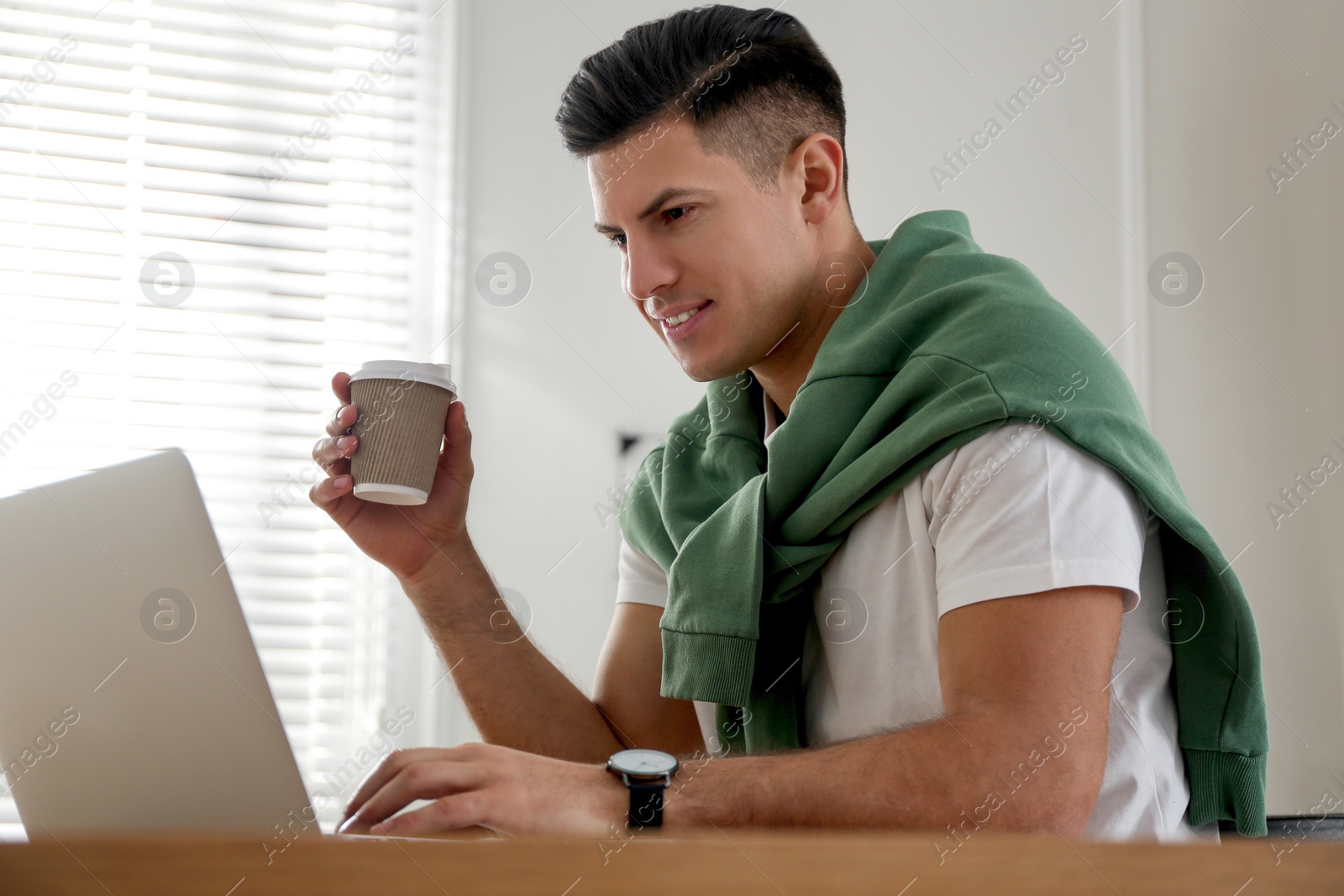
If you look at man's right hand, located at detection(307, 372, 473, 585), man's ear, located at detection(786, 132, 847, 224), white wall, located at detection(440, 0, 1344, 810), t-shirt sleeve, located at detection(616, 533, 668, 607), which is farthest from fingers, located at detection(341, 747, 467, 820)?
white wall, located at detection(440, 0, 1344, 810)

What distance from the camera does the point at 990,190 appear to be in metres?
2.27

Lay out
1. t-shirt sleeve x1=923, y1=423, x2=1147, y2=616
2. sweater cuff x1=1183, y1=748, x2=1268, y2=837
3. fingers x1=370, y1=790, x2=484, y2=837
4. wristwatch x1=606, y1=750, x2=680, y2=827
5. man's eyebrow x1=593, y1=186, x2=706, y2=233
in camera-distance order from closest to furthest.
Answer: fingers x1=370, y1=790, x2=484, y2=837 → wristwatch x1=606, y1=750, x2=680, y2=827 → t-shirt sleeve x1=923, y1=423, x2=1147, y2=616 → sweater cuff x1=1183, y1=748, x2=1268, y2=837 → man's eyebrow x1=593, y1=186, x2=706, y2=233

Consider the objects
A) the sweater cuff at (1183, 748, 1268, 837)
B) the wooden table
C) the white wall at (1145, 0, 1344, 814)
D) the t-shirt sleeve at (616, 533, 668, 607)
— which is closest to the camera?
the wooden table

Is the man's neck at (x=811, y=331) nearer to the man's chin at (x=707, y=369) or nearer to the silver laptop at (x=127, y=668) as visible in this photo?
the man's chin at (x=707, y=369)

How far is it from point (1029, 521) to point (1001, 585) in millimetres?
62

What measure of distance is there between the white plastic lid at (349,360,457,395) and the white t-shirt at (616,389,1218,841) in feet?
1.45

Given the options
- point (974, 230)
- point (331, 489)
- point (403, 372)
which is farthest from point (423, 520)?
point (974, 230)

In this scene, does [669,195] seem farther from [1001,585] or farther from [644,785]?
[644,785]

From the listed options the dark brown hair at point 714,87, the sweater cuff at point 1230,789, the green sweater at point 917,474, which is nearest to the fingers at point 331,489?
the green sweater at point 917,474

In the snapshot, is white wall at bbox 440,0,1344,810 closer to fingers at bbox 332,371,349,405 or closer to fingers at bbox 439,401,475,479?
fingers at bbox 439,401,475,479

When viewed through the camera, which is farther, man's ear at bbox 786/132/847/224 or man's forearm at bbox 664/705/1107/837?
man's ear at bbox 786/132/847/224

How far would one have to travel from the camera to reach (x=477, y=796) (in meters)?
0.66

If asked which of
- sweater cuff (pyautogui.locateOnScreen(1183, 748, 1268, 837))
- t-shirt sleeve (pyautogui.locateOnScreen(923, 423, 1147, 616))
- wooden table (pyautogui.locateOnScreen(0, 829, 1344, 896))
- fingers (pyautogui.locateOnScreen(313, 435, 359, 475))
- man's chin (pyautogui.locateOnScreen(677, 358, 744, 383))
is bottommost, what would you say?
sweater cuff (pyautogui.locateOnScreen(1183, 748, 1268, 837))

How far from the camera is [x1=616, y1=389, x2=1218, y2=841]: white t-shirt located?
0.88 meters
